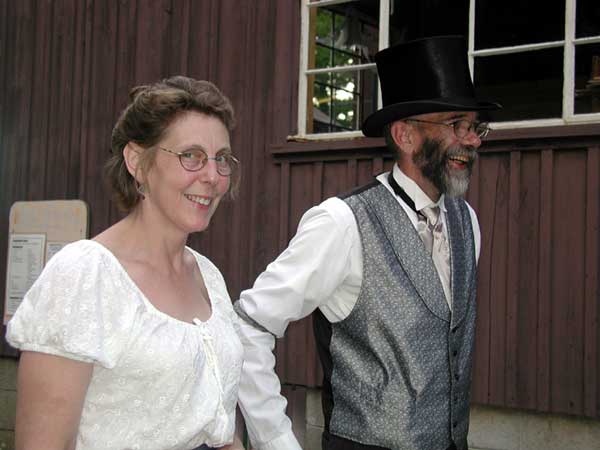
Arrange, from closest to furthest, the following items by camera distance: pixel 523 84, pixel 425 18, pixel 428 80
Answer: pixel 428 80 → pixel 425 18 → pixel 523 84

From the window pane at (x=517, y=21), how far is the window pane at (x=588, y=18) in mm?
305

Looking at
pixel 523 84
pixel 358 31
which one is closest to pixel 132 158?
pixel 358 31

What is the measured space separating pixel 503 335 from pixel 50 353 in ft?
10.1

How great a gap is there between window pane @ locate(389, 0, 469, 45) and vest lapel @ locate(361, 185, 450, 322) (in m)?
5.64

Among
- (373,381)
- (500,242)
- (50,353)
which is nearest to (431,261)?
(373,381)

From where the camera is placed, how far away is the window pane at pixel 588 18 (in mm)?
7203

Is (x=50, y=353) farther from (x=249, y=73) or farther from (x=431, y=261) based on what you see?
(x=249, y=73)

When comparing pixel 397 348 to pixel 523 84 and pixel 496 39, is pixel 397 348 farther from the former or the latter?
pixel 523 84

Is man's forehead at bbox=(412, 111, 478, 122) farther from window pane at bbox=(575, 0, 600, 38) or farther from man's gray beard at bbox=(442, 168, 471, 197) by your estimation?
window pane at bbox=(575, 0, 600, 38)

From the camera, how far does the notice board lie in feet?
19.5

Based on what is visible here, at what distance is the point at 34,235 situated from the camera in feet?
20.1

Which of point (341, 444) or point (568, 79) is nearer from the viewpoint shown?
point (341, 444)

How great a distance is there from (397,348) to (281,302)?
1.36ft

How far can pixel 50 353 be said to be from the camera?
149 centimetres
